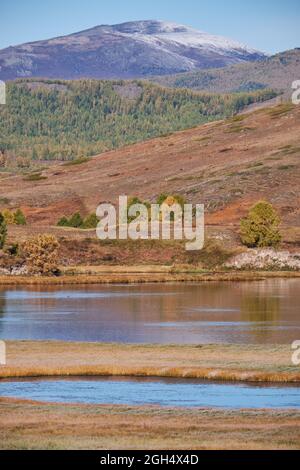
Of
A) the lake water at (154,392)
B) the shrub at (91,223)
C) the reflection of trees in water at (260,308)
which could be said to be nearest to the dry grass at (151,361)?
the lake water at (154,392)

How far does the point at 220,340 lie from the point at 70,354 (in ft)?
28.4

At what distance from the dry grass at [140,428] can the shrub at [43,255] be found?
62.3m

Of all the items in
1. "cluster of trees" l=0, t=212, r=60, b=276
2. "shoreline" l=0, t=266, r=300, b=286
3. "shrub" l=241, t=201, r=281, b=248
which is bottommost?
"shoreline" l=0, t=266, r=300, b=286

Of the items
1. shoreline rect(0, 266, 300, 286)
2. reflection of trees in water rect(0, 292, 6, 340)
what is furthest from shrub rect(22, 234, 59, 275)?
reflection of trees in water rect(0, 292, 6, 340)

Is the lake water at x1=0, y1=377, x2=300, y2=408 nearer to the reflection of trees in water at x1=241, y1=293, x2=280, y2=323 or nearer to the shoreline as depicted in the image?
the reflection of trees in water at x1=241, y1=293, x2=280, y2=323

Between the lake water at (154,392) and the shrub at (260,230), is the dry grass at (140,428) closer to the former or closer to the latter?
the lake water at (154,392)

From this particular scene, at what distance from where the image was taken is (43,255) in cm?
9881

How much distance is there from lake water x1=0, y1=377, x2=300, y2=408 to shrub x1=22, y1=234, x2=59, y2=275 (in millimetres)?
56864

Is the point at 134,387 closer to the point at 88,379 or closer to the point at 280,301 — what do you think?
the point at 88,379

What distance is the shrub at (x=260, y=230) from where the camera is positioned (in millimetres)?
111938

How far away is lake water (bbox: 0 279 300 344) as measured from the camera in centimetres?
→ 5596

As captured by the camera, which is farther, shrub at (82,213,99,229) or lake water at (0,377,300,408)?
shrub at (82,213,99,229)

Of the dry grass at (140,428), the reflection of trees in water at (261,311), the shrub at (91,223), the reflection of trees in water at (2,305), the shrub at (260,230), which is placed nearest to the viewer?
the dry grass at (140,428)

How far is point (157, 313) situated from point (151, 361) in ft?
71.1
